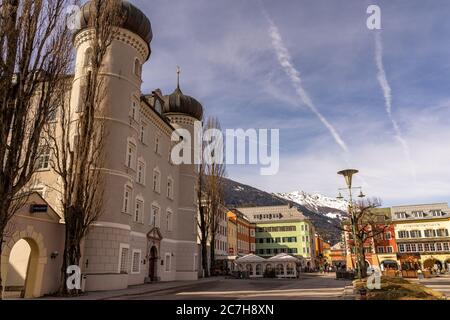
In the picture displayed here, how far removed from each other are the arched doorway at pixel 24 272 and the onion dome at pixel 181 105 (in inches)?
800

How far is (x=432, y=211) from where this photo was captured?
6594 cm

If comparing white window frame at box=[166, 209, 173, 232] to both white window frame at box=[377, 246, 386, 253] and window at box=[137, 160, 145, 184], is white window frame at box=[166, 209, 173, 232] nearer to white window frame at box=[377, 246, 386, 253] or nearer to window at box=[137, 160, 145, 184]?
window at box=[137, 160, 145, 184]

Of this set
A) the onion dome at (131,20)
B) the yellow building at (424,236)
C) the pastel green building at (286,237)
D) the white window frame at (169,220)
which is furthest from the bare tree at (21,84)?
the pastel green building at (286,237)

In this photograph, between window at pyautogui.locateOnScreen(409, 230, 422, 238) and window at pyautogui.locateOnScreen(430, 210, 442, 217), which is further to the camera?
window at pyautogui.locateOnScreen(430, 210, 442, 217)

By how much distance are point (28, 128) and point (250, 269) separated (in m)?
38.3

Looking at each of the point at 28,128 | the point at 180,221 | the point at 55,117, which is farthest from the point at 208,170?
the point at 28,128

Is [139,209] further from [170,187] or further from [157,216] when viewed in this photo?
[170,187]

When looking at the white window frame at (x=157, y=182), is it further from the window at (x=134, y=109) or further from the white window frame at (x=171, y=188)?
the window at (x=134, y=109)

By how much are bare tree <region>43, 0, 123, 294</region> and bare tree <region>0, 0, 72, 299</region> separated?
536cm

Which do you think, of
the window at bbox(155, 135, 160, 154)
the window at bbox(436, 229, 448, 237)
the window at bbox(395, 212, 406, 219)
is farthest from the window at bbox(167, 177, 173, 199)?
the window at bbox(436, 229, 448, 237)

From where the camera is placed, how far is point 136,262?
91.7 ft

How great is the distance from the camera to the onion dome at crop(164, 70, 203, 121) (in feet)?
126

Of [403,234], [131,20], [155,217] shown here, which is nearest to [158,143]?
[155,217]
